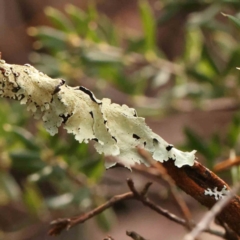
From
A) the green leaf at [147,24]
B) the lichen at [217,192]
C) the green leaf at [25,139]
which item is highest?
the green leaf at [147,24]

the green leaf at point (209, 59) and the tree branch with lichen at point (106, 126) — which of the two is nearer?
the tree branch with lichen at point (106, 126)

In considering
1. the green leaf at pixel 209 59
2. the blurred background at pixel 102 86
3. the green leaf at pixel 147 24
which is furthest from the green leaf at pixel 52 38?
the green leaf at pixel 209 59

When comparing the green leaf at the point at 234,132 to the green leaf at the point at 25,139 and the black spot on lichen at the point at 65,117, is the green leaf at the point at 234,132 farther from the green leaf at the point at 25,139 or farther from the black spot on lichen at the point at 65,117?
the black spot on lichen at the point at 65,117

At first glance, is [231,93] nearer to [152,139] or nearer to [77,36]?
[77,36]

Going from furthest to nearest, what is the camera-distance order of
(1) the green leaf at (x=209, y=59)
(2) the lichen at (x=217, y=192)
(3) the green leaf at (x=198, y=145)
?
(1) the green leaf at (x=209, y=59)
(3) the green leaf at (x=198, y=145)
(2) the lichen at (x=217, y=192)

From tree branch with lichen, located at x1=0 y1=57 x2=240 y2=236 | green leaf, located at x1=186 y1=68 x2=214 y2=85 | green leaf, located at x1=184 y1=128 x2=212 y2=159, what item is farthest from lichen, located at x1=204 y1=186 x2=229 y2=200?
green leaf, located at x1=186 y1=68 x2=214 y2=85

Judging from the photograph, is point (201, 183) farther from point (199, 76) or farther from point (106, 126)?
point (199, 76)

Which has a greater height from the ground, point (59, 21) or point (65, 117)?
point (59, 21)

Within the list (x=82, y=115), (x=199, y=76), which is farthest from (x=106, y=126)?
(x=199, y=76)

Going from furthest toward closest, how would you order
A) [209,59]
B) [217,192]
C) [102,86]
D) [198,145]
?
[102,86], [209,59], [198,145], [217,192]
